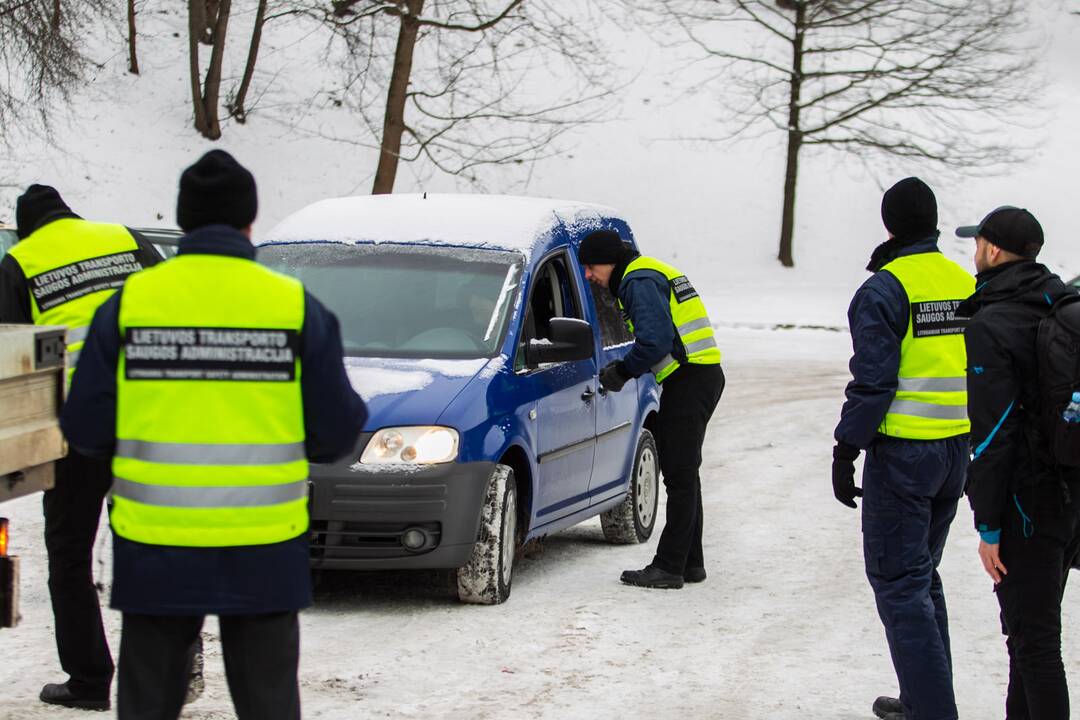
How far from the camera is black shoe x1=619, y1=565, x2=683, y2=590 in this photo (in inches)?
325

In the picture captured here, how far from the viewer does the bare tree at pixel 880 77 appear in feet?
115

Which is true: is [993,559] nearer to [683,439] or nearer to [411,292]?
[683,439]

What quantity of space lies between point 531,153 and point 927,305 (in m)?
35.3

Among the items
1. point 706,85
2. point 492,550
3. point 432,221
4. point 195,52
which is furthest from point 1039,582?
point 706,85

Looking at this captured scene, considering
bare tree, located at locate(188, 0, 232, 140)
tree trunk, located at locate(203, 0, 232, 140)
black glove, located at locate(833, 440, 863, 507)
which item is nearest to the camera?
black glove, located at locate(833, 440, 863, 507)

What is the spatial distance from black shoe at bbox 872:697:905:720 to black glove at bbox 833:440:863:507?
0.79 m

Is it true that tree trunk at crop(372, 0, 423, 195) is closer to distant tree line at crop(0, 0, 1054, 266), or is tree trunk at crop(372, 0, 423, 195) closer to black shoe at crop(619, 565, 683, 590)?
distant tree line at crop(0, 0, 1054, 266)

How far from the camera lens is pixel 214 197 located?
12.5ft

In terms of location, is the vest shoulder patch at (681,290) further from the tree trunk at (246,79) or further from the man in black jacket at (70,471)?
the tree trunk at (246,79)

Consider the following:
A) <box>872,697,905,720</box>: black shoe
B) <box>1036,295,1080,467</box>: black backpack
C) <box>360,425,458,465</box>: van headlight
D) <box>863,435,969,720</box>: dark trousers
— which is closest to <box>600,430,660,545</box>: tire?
<box>360,425,458,465</box>: van headlight

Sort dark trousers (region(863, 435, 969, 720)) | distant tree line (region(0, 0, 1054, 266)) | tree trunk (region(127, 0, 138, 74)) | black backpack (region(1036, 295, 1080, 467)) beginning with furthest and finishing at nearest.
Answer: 1. tree trunk (region(127, 0, 138, 74))
2. distant tree line (region(0, 0, 1054, 266))
3. dark trousers (region(863, 435, 969, 720))
4. black backpack (region(1036, 295, 1080, 467))

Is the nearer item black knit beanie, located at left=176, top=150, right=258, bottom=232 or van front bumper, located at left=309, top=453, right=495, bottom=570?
black knit beanie, located at left=176, top=150, right=258, bottom=232

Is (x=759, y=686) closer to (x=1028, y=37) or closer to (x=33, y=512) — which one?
(x=33, y=512)

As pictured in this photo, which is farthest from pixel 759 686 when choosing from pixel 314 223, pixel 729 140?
pixel 729 140
